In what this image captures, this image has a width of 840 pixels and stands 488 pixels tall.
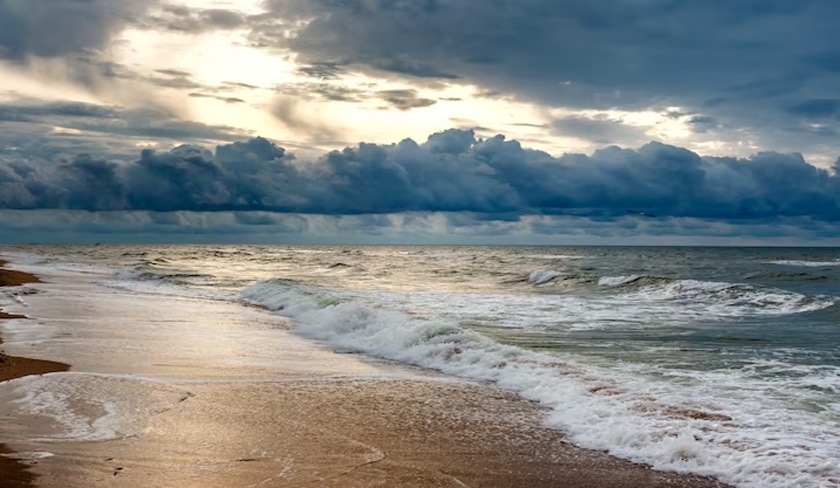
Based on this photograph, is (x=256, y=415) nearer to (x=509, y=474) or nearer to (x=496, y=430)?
(x=496, y=430)

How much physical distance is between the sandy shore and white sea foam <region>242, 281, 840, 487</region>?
1.48 feet

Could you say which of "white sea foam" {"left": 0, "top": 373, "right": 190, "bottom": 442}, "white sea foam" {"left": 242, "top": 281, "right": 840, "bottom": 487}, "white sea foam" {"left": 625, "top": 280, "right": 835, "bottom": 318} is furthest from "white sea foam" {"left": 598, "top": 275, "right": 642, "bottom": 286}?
"white sea foam" {"left": 0, "top": 373, "right": 190, "bottom": 442}

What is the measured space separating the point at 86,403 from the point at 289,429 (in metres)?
2.87

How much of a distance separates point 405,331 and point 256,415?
7817 millimetres

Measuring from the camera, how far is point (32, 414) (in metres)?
8.10

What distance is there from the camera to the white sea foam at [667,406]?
273 inches

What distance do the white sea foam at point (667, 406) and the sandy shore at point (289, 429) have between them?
0.45 metres

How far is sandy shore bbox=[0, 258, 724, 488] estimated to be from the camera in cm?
638

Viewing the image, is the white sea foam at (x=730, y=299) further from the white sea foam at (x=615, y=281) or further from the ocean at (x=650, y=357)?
the white sea foam at (x=615, y=281)

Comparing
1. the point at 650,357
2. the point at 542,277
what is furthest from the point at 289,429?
the point at 542,277

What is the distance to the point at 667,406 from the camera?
911 cm

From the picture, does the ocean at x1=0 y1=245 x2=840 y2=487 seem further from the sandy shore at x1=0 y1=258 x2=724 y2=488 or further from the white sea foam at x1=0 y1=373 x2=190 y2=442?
the white sea foam at x1=0 y1=373 x2=190 y2=442

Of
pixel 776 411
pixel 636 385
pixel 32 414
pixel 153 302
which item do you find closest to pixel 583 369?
pixel 636 385

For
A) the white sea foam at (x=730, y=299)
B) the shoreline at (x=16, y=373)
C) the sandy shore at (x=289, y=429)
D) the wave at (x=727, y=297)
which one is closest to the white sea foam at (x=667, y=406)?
the sandy shore at (x=289, y=429)
